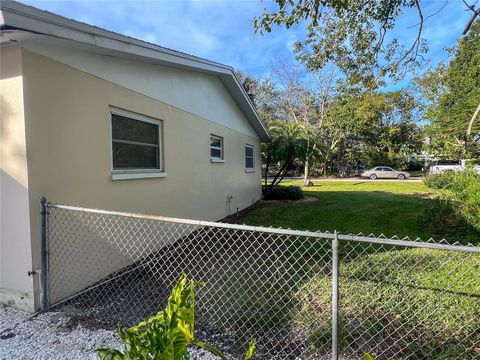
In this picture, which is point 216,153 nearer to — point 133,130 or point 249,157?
point 249,157

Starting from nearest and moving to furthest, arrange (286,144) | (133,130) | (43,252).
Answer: (43,252) → (133,130) → (286,144)

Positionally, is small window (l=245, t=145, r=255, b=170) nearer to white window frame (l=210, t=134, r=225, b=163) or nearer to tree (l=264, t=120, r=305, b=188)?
tree (l=264, t=120, r=305, b=188)

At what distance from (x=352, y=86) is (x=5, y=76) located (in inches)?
283

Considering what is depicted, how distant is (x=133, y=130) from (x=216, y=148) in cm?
399

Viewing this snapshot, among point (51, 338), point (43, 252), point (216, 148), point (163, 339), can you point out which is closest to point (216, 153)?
point (216, 148)

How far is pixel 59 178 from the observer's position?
3652 millimetres

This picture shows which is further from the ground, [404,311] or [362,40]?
[362,40]

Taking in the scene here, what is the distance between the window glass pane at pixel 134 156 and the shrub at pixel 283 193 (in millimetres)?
8889

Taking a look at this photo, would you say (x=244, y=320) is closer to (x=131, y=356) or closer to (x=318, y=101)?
(x=131, y=356)

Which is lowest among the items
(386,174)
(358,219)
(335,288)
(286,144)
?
(358,219)

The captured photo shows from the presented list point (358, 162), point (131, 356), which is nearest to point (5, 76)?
point (131, 356)

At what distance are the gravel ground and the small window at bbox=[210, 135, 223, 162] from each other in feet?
19.4

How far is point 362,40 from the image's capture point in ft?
21.6

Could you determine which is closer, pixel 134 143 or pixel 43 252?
pixel 43 252
